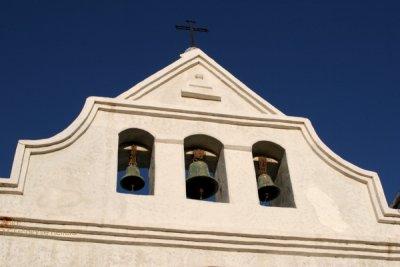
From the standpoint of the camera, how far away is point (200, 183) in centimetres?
→ 1270

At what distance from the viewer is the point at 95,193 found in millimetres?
11555

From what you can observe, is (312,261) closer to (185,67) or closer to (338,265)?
(338,265)

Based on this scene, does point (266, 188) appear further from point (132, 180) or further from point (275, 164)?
point (132, 180)

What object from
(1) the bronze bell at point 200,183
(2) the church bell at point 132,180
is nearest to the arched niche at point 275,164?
(1) the bronze bell at point 200,183

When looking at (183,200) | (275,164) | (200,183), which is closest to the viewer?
(183,200)

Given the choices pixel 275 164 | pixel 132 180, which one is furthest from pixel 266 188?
pixel 132 180

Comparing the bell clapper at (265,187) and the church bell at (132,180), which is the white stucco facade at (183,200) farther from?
the church bell at (132,180)

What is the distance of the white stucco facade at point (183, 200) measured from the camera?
11.0 metres

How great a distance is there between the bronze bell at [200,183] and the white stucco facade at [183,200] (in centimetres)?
29

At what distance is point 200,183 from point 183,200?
0.96 meters

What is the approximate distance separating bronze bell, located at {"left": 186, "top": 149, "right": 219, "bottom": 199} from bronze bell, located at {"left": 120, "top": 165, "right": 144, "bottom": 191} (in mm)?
755

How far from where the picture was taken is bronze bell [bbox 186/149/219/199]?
41.4 ft

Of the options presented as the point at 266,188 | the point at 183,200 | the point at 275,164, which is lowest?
the point at 183,200

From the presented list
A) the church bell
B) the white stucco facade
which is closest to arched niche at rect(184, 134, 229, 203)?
the white stucco facade
